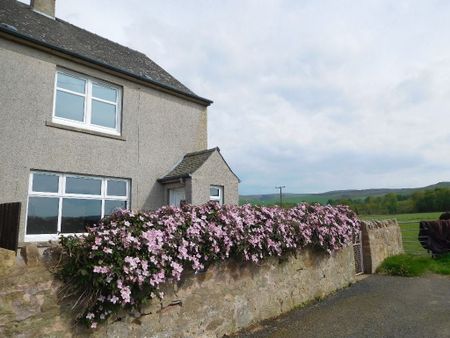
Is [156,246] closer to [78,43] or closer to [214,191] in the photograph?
[214,191]

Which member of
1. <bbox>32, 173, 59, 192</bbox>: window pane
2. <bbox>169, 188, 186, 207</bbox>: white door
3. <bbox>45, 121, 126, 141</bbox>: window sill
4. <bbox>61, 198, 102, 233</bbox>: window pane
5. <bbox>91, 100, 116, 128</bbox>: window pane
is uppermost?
<bbox>91, 100, 116, 128</bbox>: window pane

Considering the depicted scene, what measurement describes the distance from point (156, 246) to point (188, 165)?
6.80 meters

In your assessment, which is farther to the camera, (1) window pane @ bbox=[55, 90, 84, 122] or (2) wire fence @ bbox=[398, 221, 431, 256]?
(2) wire fence @ bbox=[398, 221, 431, 256]

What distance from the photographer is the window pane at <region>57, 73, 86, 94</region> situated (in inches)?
350

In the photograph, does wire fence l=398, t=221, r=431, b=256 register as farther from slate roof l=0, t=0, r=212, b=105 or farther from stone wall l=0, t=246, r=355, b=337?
slate roof l=0, t=0, r=212, b=105

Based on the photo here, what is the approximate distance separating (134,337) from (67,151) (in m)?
6.00

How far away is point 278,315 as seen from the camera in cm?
589

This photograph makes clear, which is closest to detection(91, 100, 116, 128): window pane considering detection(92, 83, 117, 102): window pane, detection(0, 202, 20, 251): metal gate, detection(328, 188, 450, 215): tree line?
detection(92, 83, 117, 102): window pane

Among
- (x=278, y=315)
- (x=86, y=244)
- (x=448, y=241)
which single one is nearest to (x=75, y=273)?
(x=86, y=244)

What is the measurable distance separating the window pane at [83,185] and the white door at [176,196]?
2247 mm

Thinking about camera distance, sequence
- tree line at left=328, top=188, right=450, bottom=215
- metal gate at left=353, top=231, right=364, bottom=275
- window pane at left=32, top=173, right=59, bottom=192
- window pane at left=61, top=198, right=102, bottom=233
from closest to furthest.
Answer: window pane at left=32, top=173, right=59, bottom=192, window pane at left=61, top=198, right=102, bottom=233, metal gate at left=353, top=231, right=364, bottom=275, tree line at left=328, top=188, right=450, bottom=215

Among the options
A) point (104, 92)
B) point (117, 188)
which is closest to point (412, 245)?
point (117, 188)

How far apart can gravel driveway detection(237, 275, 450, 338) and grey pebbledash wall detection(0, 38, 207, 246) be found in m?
5.91

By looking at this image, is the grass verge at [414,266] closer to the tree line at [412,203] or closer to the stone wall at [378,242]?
the stone wall at [378,242]
